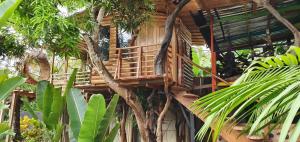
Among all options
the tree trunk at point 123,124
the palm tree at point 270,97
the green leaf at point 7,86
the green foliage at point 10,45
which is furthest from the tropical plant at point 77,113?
the tree trunk at point 123,124

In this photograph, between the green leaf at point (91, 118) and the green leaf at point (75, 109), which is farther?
the green leaf at point (75, 109)

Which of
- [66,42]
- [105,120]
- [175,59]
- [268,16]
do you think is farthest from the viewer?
[175,59]

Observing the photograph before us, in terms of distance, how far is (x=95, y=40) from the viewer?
7.19 m

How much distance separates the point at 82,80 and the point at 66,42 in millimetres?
5887

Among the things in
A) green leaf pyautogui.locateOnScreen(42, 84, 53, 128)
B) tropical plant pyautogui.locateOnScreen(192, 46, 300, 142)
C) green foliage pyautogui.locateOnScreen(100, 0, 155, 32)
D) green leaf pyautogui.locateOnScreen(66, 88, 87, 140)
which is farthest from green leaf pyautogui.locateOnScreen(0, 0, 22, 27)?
green foliage pyautogui.locateOnScreen(100, 0, 155, 32)

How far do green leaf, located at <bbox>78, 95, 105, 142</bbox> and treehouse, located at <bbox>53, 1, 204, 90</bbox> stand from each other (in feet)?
13.4

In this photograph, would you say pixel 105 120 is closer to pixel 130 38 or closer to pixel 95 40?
pixel 95 40

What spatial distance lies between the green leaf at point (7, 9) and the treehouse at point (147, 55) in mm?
4458

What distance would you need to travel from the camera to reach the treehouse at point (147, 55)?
25.1 feet

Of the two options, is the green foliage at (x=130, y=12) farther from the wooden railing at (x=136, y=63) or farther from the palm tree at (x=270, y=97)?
the palm tree at (x=270, y=97)

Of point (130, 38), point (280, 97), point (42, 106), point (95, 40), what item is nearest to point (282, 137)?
point (280, 97)

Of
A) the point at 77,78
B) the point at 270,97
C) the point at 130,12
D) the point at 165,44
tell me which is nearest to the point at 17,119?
the point at 77,78

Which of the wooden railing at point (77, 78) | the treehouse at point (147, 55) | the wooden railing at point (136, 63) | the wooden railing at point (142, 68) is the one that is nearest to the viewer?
the wooden railing at point (142, 68)

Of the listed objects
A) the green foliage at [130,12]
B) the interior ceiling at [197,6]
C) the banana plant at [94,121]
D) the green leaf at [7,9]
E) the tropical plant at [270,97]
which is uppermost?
the interior ceiling at [197,6]
